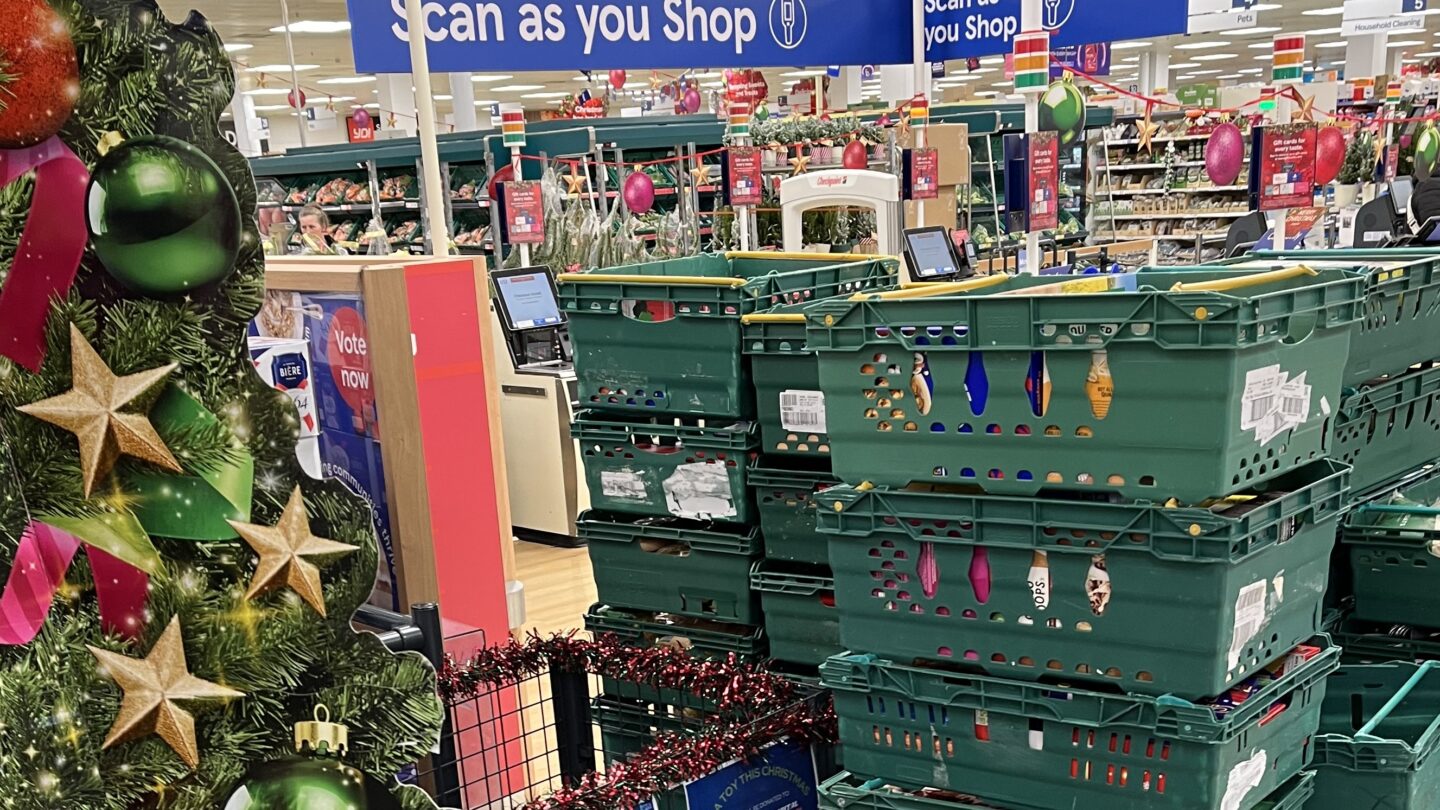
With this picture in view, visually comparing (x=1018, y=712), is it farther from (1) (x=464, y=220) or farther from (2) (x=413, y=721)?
(1) (x=464, y=220)

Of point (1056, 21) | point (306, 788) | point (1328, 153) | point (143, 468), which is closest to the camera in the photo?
point (143, 468)

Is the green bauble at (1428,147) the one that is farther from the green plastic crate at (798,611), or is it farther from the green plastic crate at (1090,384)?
the green plastic crate at (798,611)

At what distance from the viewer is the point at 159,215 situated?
122cm

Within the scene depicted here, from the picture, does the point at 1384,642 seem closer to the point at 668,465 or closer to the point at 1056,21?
the point at 668,465

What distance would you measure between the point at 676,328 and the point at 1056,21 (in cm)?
362

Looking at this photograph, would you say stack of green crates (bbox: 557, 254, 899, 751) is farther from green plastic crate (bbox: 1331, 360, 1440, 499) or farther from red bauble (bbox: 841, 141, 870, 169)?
red bauble (bbox: 841, 141, 870, 169)

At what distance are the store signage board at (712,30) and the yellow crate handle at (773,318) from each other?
1.56m

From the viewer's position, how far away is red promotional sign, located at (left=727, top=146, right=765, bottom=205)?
20.5 ft

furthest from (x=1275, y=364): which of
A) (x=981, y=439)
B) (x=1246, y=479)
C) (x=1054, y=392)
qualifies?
(x=981, y=439)

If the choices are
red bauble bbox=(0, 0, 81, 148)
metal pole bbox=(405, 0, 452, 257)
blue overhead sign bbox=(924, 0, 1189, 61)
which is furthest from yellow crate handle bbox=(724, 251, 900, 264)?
blue overhead sign bbox=(924, 0, 1189, 61)

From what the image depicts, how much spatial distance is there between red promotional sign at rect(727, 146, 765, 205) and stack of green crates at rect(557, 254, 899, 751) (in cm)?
319

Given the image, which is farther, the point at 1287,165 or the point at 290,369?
the point at 1287,165

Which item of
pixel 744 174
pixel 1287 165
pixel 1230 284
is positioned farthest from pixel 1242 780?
pixel 744 174

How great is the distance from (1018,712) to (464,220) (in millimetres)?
8112
